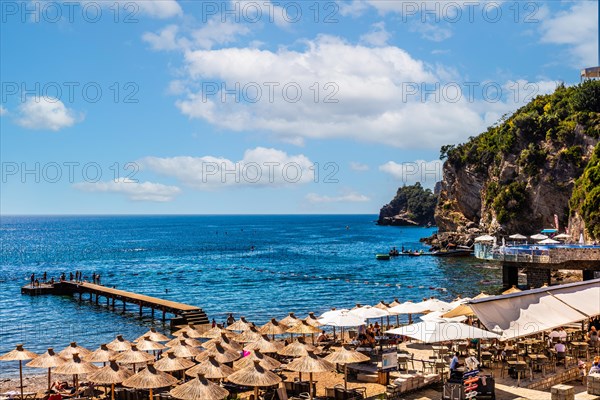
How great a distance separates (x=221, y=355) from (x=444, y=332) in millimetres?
8333

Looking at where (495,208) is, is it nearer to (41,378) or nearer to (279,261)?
(279,261)

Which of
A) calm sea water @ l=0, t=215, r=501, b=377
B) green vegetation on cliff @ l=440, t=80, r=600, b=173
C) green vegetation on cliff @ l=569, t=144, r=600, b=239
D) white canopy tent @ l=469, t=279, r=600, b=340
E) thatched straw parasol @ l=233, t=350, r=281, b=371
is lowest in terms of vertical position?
calm sea water @ l=0, t=215, r=501, b=377

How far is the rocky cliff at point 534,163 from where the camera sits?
84312 mm

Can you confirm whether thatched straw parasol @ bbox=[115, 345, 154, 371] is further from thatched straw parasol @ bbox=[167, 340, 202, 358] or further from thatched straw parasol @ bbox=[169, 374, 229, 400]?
thatched straw parasol @ bbox=[169, 374, 229, 400]

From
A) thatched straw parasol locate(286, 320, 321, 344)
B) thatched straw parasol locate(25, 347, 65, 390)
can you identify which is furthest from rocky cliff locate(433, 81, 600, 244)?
thatched straw parasol locate(25, 347, 65, 390)

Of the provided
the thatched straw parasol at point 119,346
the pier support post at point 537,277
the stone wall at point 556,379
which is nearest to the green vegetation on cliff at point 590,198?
the pier support post at point 537,277

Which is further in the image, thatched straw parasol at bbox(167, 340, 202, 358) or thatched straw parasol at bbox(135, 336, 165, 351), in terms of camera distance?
thatched straw parasol at bbox(135, 336, 165, 351)

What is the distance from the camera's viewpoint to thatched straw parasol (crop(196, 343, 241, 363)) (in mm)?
21755

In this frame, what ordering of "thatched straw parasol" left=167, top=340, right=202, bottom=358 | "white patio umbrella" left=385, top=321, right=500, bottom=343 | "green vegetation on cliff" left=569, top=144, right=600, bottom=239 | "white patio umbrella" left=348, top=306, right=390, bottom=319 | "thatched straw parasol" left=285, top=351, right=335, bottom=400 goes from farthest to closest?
"green vegetation on cliff" left=569, top=144, right=600, bottom=239 → "white patio umbrella" left=348, top=306, right=390, bottom=319 → "thatched straw parasol" left=167, top=340, right=202, bottom=358 → "white patio umbrella" left=385, top=321, right=500, bottom=343 → "thatched straw parasol" left=285, top=351, right=335, bottom=400

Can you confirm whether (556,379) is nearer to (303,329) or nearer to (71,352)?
(303,329)

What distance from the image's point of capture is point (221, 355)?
21.9m

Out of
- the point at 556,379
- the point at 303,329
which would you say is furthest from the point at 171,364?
the point at 556,379

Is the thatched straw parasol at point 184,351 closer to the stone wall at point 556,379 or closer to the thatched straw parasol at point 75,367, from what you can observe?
the thatched straw parasol at point 75,367

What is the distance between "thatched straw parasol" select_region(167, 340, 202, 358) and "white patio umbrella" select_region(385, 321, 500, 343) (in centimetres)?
845
